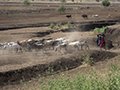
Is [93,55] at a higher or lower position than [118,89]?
lower

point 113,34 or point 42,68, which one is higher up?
point 42,68

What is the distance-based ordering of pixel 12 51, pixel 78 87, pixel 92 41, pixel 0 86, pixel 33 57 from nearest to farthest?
pixel 78 87 < pixel 0 86 < pixel 33 57 < pixel 12 51 < pixel 92 41

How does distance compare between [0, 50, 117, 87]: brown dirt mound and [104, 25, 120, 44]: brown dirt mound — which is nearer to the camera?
[0, 50, 117, 87]: brown dirt mound

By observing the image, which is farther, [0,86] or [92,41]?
[92,41]

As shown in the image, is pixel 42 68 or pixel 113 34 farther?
pixel 113 34

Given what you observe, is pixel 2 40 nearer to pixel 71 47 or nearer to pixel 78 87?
A: pixel 71 47

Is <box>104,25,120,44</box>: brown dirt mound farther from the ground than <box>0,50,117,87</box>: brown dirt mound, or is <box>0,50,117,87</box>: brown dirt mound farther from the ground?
<box>0,50,117,87</box>: brown dirt mound

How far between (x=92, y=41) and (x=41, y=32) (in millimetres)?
9493

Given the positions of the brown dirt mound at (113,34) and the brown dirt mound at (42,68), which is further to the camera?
the brown dirt mound at (113,34)

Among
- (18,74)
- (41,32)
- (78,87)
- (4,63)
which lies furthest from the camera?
(41,32)

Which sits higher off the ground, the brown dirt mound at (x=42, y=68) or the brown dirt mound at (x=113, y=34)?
the brown dirt mound at (x=42, y=68)

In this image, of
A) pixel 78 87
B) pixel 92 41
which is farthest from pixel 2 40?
pixel 78 87

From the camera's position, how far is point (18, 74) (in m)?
12.9

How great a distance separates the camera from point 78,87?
6.45 m
